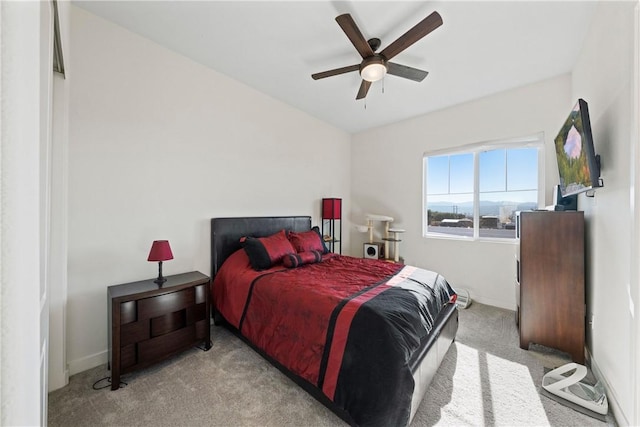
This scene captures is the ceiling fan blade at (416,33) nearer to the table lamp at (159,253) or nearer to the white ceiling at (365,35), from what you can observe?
the white ceiling at (365,35)

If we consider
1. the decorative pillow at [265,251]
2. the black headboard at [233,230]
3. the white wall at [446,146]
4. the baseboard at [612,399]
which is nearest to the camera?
the baseboard at [612,399]

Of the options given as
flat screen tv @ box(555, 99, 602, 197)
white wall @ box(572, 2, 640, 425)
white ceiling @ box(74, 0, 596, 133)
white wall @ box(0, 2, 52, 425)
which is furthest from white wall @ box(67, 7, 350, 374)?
white wall @ box(572, 2, 640, 425)

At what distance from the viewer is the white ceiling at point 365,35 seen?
1968mm

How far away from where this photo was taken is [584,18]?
2.06 m

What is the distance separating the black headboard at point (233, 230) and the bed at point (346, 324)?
0.06ft

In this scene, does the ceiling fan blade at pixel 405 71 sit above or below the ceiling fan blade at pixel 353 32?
below

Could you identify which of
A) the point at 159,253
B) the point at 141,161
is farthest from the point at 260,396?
the point at 141,161

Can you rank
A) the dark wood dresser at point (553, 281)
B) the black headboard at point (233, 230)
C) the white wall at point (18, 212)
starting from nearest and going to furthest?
the white wall at point (18, 212) < the dark wood dresser at point (553, 281) < the black headboard at point (233, 230)

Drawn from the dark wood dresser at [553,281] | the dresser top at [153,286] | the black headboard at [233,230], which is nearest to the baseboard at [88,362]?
the dresser top at [153,286]

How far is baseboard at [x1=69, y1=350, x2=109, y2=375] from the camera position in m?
1.94

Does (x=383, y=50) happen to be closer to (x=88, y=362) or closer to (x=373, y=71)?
(x=373, y=71)

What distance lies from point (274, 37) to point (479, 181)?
132 inches

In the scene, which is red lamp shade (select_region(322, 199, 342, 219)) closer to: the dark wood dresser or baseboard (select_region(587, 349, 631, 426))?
the dark wood dresser

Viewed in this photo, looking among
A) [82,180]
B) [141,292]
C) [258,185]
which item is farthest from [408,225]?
[82,180]
